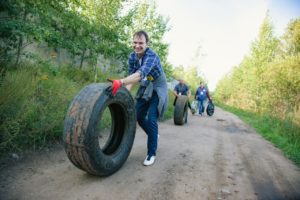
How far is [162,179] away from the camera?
129 inches

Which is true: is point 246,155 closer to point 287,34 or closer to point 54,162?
point 54,162

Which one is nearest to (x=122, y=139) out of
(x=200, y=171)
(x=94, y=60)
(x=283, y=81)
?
(x=200, y=171)

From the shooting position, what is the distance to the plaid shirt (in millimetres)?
3564

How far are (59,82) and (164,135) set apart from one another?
123 inches

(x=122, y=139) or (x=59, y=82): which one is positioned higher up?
(x=59, y=82)

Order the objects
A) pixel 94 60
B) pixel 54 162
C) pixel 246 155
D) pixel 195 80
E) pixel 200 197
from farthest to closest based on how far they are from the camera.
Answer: pixel 195 80 → pixel 94 60 → pixel 246 155 → pixel 54 162 → pixel 200 197

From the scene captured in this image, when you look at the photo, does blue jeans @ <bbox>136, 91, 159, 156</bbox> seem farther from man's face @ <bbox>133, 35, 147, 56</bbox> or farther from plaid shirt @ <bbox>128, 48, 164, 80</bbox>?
man's face @ <bbox>133, 35, 147, 56</bbox>

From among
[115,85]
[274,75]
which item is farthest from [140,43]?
[274,75]

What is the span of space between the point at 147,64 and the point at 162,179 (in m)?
1.64

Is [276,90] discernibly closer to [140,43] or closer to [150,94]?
[150,94]

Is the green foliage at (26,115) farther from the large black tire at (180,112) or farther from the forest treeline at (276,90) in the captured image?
the forest treeline at (276,90)

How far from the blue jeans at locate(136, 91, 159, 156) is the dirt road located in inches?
12.5

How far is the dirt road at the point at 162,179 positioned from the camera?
2.76 meters

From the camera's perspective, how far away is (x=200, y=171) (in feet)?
12.2
